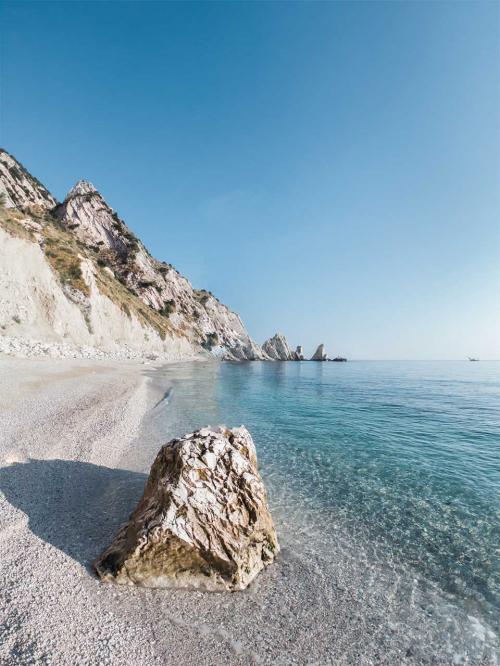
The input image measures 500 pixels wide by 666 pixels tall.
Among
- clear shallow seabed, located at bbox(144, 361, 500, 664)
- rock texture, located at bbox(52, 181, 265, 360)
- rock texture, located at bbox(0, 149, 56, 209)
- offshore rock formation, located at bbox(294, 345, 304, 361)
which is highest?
rock texture, located at bbox(0, 149, 56, 209)

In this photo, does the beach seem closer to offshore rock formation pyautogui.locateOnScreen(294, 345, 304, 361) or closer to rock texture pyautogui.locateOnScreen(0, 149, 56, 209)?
rock texture pyautogui.locateOnScreen(0, 149, 56, 209)

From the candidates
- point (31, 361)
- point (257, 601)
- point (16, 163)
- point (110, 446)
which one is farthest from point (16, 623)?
point (16, 163)

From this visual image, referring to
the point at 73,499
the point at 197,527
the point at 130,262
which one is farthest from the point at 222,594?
the point at 130,262

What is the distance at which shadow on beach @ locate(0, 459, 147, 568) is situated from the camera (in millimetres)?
6805

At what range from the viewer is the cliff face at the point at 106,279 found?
49.8 m

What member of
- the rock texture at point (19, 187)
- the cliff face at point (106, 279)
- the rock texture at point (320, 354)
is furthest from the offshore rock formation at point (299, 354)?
the rock texture at point (19, 187)

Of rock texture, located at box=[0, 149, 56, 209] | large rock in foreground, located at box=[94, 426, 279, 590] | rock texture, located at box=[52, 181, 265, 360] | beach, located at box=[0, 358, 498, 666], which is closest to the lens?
beach, located at box=[0, 358, 498, 666]

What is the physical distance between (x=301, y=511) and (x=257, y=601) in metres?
3.70

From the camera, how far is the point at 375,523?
29.3 feet

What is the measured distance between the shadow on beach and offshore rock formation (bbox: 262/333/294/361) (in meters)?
150

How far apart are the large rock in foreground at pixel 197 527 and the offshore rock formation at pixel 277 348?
500 feet

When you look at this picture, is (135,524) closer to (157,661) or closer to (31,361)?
(157,661)

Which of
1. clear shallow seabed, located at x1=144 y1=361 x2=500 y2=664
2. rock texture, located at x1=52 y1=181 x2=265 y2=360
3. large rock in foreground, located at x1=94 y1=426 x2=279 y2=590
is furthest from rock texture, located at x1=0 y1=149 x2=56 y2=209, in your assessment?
large rock in foreground, located at x1=94 y1=426 x2=279 y2=590

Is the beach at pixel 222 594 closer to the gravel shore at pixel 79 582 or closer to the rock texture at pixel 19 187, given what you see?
the gravel shore at pixel 79 582
